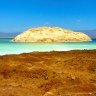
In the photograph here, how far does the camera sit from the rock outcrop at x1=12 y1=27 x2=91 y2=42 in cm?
17750

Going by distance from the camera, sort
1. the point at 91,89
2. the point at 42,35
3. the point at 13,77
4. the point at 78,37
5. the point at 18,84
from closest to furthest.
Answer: the point at 91,89, the point at 18,84, the point at 13,77, the point at 42,35, the point at 78,37

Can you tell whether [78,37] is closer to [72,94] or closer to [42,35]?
[42,35]

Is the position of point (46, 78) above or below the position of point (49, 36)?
below

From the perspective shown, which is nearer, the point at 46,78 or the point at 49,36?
the point at 46,78

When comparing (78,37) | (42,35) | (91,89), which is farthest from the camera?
(78,37)

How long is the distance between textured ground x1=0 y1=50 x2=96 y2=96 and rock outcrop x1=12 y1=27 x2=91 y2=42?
148m

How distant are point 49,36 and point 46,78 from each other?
522ft

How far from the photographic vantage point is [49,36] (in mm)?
178125

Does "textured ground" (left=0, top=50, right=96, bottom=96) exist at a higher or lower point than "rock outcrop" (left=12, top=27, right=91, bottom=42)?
lower

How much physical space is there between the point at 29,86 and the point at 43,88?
37.0 inches

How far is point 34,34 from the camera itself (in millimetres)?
182250

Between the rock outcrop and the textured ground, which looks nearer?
the textured ground

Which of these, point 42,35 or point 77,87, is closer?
point 77,87

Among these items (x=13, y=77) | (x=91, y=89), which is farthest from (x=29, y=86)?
(x=91, y=89)
